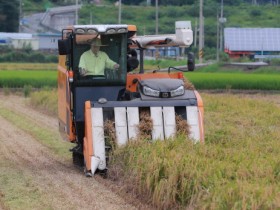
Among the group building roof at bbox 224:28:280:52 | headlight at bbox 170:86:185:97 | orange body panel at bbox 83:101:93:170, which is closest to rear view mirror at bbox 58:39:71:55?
orange body panel at bbox 83:101:93:170

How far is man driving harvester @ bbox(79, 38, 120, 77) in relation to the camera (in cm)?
1248

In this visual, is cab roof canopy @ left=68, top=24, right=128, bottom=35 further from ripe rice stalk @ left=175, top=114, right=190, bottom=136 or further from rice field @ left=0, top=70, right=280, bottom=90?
rice field @ left=0, top=70, right=280, bottom=90

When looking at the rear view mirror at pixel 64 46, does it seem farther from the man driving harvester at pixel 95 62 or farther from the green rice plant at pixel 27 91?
the green rice plant at pixel 27 91

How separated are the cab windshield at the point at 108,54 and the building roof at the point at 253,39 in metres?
52.4

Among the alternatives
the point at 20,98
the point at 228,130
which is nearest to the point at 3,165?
the point at 228,130

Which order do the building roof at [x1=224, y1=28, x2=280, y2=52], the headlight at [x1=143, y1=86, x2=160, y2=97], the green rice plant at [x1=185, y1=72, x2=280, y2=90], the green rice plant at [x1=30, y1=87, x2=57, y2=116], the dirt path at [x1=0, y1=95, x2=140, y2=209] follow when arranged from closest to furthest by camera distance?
1. the dirt path at [x1=0, y1=95, x2=140, y2=209]
2. the headlight at [x1=143, y1=86, x2=160, y2=97]
3. the green rice plant at [x1=30, y1=87, x2=57, y2=116]
4. the green rice plant at [x1=185, y1=72, x2=280, y2=90]
5. the building roof at [x1=224, y1=28, x2=280, y2=52]

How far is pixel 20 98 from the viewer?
30.8 metres

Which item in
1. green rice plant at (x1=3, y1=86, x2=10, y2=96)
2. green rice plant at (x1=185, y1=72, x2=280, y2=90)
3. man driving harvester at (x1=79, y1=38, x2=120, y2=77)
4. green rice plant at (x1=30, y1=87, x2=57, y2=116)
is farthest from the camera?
green rice plant at (x1=185, y1=72, x2=280, y2=90)

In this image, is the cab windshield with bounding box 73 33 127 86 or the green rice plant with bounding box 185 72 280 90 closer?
the cab windshield with bounding box 73 33 127 86

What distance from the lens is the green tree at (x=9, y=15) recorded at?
254 feet

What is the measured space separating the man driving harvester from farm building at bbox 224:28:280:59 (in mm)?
52950

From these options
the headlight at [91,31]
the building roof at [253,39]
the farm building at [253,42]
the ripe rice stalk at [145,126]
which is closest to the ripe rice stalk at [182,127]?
the ripe rice stalk at [145,126]

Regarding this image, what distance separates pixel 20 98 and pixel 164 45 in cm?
1802

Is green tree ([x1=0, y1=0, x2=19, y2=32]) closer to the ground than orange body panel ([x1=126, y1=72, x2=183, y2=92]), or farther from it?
closer to the ground
